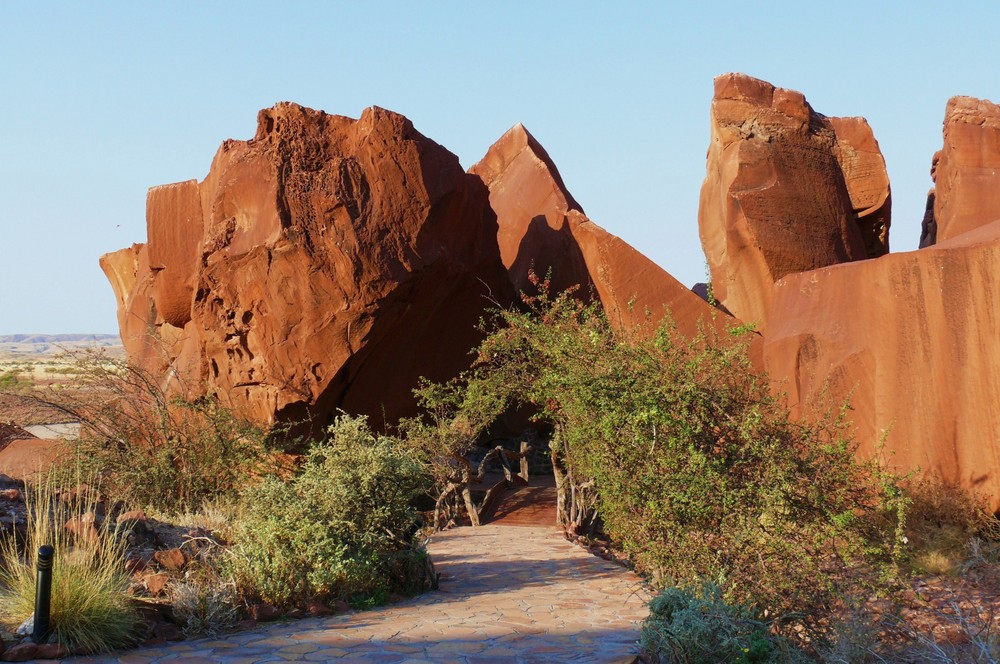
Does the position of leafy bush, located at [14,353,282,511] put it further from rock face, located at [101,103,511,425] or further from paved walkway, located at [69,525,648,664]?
paved walkway, located at [69,525,648,664]

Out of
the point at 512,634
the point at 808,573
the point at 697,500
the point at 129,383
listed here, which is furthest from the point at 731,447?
the point at 129,383

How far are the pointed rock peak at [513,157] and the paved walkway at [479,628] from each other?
36.1ft

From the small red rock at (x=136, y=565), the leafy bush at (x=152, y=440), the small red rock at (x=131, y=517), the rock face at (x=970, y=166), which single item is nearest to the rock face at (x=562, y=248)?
the leafy bush at (x=152, y=440)

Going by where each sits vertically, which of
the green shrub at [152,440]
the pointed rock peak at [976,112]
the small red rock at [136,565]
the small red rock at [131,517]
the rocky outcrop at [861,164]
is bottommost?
the small red rock at [136,565]

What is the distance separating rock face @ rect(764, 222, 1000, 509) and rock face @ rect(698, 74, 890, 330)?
4625 millimetres

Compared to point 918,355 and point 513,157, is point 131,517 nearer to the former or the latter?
point 918,355

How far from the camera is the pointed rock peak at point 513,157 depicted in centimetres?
1880

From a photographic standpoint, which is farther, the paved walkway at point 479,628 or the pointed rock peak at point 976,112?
the pointed rock peak at point 976,112

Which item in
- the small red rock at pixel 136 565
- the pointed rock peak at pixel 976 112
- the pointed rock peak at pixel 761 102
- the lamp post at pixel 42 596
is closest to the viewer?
the lamp post at pixel 42 596

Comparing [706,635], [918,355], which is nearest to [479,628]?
[706,635]

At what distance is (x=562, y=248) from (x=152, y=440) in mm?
7823

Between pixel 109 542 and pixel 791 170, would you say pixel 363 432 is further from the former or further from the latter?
pixel 791 170

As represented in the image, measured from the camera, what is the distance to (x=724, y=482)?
682 centimetres

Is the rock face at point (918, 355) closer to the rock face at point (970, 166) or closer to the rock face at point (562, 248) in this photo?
the rock face at point (562, 248)
